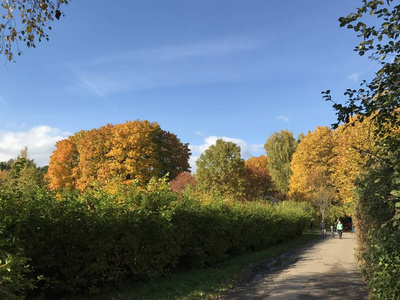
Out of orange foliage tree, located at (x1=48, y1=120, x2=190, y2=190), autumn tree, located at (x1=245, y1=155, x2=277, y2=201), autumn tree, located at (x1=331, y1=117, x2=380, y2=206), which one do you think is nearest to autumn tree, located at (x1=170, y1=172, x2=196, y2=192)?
orange foliage tree, located at (x1=48, y1=120, x2=190, y2=190)

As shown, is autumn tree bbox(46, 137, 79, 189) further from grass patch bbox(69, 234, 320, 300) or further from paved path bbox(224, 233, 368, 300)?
paved path bbox(224, 233, 368, 300)

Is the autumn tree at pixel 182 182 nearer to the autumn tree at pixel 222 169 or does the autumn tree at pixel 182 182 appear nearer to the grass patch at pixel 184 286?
the autumn tree at pixel 222 169

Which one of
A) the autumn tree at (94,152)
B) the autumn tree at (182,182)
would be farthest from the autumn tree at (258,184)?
the autumn tree at (94,152)

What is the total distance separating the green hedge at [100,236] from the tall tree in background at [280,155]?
43394 mm

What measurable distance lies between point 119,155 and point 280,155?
29560 mm

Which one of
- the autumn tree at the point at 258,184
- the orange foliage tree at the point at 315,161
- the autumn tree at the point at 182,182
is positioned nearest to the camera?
the autumn tree at the point at 182,182

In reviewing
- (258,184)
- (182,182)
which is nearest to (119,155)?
(182,182)

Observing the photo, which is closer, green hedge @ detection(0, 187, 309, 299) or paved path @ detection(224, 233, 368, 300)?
green hedge @ detection(0, 187, 309, 299)

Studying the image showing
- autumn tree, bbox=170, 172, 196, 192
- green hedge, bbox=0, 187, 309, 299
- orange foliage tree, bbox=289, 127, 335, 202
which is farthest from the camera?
orange foliage tree, bbox=289, 127, 335, 202

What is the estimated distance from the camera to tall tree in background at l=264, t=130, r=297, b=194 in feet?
181

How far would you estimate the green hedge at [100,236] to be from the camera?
6453 millimetres

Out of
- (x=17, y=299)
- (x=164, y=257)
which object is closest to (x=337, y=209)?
(x=164, y=257)

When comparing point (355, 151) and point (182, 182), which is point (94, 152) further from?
point (355, 151)

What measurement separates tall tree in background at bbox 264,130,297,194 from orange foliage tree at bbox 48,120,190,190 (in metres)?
15.8
